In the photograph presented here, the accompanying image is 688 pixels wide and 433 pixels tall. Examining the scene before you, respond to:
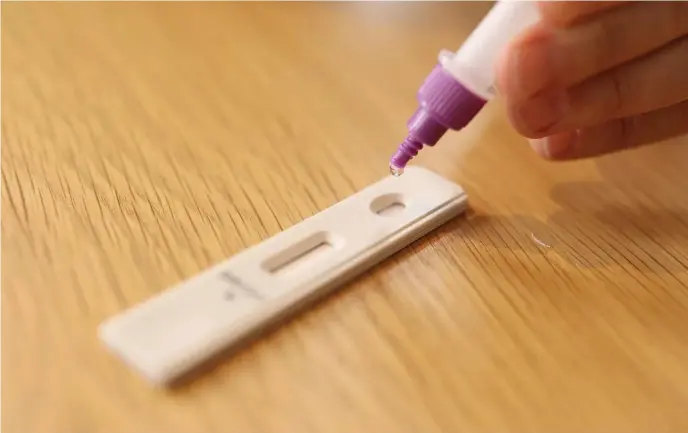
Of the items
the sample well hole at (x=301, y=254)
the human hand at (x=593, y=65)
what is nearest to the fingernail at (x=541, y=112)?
the human hand at (x=593, y=65)

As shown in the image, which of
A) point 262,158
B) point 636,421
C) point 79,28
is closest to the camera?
point 636,421

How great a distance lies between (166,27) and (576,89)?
328 mm

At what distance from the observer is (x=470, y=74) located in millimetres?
332

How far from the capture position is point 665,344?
0.95ft

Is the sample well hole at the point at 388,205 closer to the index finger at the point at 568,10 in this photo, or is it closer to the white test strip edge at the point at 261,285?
the white test strip edge at the point at 261,285

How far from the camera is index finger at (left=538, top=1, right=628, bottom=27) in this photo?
310 millimetres

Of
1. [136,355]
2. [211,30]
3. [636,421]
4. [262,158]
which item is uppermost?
[211,30]

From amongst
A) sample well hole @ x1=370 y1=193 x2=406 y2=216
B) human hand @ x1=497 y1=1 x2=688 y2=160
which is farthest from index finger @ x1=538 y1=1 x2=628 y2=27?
sample well hole @ x1=370 y1=193 x2=406 y2=216

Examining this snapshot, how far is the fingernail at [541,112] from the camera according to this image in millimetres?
328

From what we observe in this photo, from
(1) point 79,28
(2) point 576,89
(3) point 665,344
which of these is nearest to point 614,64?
(2) point 576,89

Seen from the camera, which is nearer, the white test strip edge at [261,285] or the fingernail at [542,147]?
the white test strip edge at [261,285]

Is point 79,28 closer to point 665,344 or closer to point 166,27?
point 166,27

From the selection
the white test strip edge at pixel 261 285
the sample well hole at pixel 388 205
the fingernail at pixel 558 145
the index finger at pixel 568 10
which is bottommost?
the white test strip edge at pixel 261 285

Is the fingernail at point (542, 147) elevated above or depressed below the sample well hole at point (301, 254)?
above
